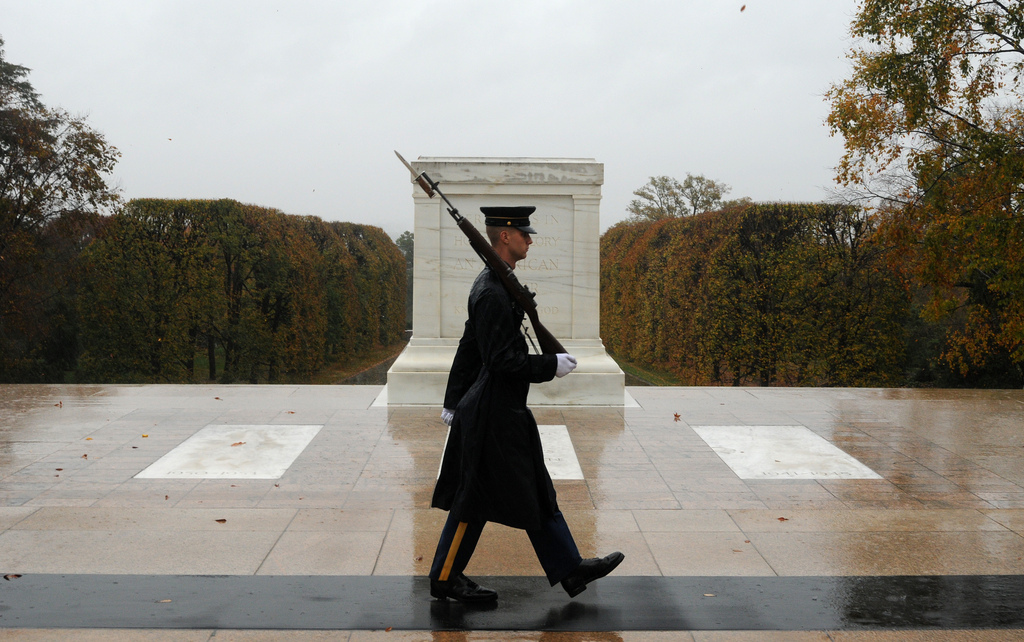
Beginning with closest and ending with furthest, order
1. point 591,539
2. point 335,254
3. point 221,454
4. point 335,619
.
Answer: point 335,619
point 591,539
point 221,454
point 335,254

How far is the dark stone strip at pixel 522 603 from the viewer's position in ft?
10.8

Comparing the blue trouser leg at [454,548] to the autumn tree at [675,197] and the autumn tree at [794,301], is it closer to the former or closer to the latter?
the autumn tree at [794,301]

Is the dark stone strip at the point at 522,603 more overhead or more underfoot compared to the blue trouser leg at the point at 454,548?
more underfoot

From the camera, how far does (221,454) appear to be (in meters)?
6.03

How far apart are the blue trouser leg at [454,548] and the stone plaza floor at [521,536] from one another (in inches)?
6.5

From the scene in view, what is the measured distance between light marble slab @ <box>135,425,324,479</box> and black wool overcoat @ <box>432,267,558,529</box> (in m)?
2.56

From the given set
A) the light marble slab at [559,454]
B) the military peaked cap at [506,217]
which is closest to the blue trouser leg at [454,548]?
the military peaked cap at [506,217]

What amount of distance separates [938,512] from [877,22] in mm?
7264

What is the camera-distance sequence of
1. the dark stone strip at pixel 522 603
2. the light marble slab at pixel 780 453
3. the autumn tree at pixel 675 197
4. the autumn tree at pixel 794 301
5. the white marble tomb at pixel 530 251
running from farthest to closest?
the autumn tree at pixel 675 197 < the autumn tree at pixel 794 301 < the white marble tomb at pixel 530 251 < the light marble slab at pixel 780 453 < the dark stone strip at pixel 522 603

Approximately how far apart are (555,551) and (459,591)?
0.44 meters

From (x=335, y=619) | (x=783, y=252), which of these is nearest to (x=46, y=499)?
(x=335, y=619)

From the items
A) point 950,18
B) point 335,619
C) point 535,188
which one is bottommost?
point 335,619

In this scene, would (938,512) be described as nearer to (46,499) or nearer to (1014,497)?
(1014,497)

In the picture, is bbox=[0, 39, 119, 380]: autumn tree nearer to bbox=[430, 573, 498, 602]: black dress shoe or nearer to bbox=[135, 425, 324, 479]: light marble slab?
bbox=[135, 425, 324, 479]: light marble slab
